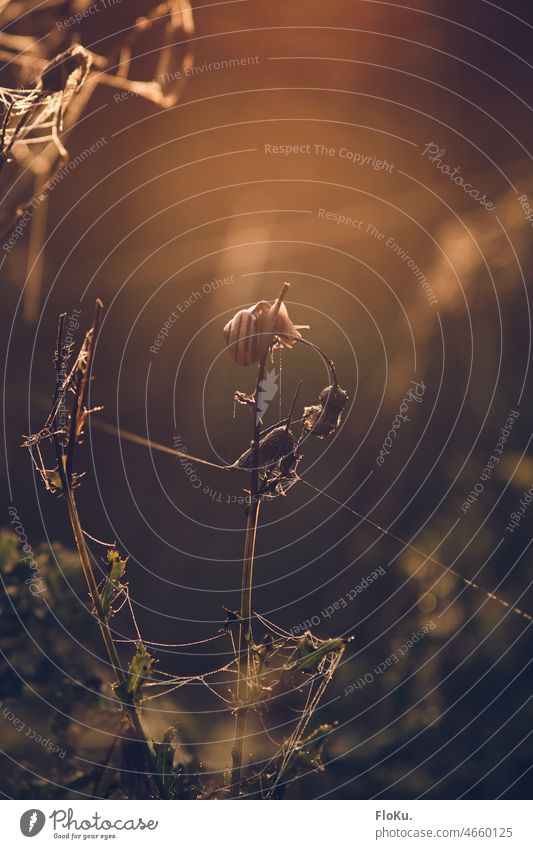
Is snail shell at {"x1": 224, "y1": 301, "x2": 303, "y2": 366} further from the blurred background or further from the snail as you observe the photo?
the blurred background

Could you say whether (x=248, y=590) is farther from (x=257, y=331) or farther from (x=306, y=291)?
(x=306, y=291)

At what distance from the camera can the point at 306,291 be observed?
1.14 meters

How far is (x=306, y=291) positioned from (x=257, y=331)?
0.63 meters

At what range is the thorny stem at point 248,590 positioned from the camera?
547 millimetres

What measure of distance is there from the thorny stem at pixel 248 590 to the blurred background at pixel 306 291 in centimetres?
37

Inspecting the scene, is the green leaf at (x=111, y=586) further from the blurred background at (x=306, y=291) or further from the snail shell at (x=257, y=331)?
the blurred background at (x=306, y=291)

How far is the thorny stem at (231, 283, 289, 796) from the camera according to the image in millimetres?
547

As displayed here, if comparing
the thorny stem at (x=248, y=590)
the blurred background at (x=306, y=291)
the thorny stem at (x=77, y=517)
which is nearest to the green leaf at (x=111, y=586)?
the thorny stem at (x=77, y=517)

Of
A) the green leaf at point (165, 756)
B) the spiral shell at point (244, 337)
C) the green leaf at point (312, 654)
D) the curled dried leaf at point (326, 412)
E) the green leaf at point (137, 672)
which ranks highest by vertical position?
the spiral shell at point (244, 337)

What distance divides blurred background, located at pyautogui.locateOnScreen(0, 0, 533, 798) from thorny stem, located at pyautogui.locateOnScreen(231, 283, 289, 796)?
369 millimetres

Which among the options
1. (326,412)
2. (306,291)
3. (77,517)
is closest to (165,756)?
(77,517)

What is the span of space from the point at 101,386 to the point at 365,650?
1.87 feet

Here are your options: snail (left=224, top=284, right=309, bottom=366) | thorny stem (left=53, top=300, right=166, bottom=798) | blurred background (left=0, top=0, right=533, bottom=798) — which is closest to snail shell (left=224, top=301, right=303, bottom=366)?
snail (left=224, top=284, right=309, bottom=366)
